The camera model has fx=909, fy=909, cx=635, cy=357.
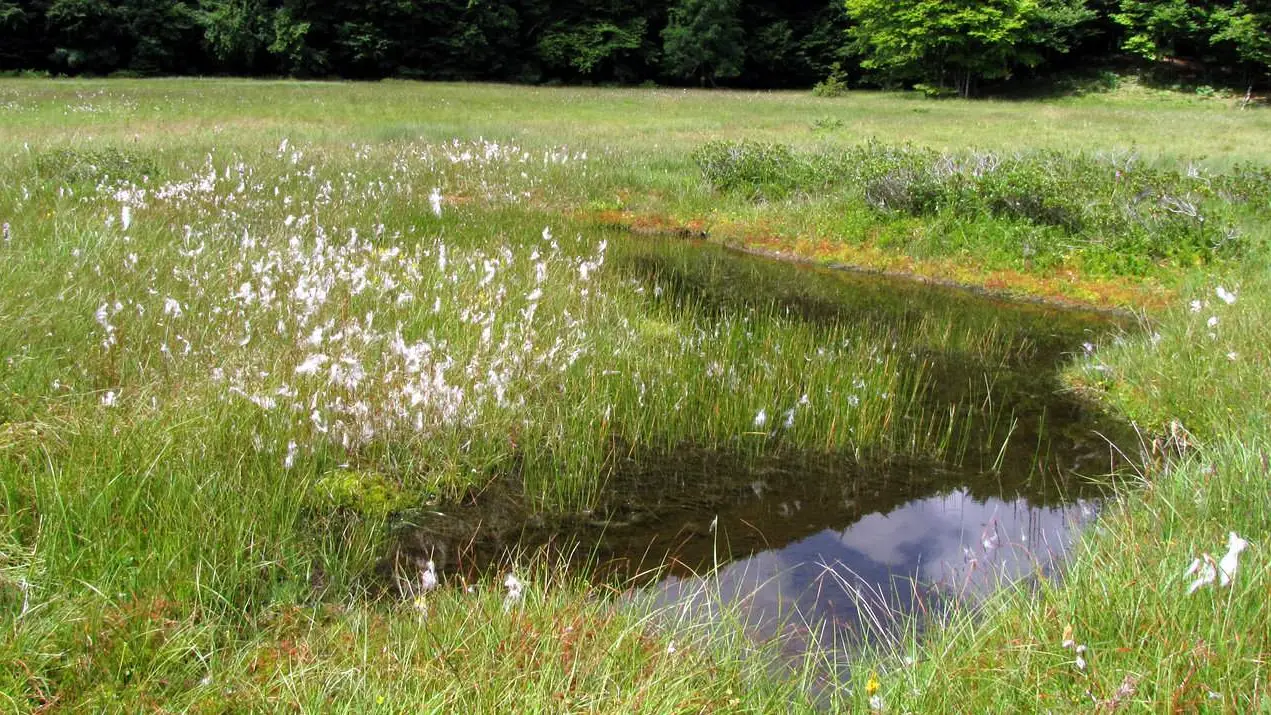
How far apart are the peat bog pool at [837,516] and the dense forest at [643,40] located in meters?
43.5

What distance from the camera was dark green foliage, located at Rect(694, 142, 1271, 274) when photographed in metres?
11.3

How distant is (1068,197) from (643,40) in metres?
45.6

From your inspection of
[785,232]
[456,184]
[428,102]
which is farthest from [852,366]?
[428,102]

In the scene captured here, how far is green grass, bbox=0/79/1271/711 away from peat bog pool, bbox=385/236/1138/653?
6.3 inches

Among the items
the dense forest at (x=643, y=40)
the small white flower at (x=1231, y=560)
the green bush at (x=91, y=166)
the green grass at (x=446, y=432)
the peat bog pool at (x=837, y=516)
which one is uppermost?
the dense forest at (x=643, y=40)

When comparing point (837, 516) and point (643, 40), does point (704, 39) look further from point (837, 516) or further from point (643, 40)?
point (837, 516)

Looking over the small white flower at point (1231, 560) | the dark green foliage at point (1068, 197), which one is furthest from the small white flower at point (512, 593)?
the dark green foliage at point (1068, 197)

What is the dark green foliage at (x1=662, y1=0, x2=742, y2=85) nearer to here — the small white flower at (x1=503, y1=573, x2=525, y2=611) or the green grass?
the green grass

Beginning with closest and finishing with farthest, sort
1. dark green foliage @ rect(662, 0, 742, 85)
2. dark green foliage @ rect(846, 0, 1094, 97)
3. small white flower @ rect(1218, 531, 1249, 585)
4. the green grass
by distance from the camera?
small white flower @ rect(1218, 531, 1249, 585)
the green grass
dark green foliage @ rect(846, 0, 1094, 97)
dark green foliage @ rect(662, 0, 742, 85)

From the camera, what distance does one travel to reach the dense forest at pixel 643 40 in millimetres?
42875

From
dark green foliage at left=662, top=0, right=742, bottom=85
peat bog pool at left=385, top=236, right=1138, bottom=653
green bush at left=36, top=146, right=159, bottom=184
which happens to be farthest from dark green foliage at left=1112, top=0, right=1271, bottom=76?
green bush at left=36, top=146, right=159, bottom=184

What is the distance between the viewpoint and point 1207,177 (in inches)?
541

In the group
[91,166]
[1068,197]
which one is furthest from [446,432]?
[1068,197]

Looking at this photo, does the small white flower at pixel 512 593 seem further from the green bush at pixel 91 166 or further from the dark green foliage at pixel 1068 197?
the dark green foliage at pixel 1068 197
